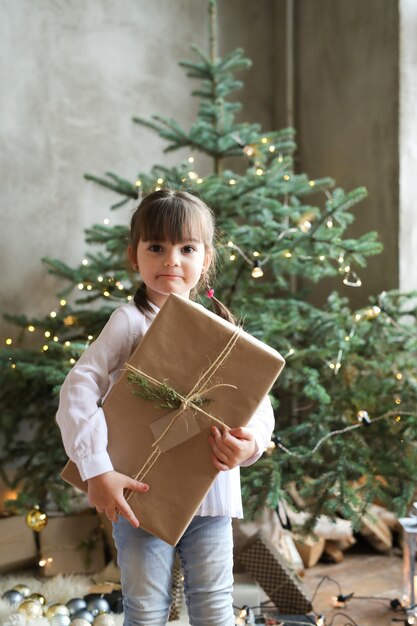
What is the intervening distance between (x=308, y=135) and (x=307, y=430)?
1.71 meters

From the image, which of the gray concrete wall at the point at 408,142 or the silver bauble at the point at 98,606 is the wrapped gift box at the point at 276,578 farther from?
the gray concrete wall at the point at 408,142

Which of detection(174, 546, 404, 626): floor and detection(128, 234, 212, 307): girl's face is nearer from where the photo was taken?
detection(128, 234, 212, 307): girl's face

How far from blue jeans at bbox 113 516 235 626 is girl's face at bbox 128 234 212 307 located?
45cm

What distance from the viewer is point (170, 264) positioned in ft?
4.17

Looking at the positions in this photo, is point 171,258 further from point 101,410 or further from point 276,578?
point 276,578

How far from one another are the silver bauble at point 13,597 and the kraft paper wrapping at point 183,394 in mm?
1147

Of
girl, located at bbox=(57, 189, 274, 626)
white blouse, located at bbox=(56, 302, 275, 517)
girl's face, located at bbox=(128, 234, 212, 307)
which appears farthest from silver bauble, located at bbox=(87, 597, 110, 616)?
girl's face, located at bbox=(128, 234, 212, 307)

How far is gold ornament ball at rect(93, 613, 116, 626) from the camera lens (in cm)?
190

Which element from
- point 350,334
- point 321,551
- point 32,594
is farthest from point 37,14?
point 321,551

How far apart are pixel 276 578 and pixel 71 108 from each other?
7.16 feet

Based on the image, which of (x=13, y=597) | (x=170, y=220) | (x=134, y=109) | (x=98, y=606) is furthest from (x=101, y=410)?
(x=134, y=109)

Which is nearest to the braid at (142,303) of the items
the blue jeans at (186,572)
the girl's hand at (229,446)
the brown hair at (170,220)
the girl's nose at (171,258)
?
the brown hair at (170,220)

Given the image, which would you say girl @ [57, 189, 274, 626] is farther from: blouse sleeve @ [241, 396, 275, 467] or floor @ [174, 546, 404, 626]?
floor @ [174, 546, 404, 626]

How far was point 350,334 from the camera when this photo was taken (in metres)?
2.48
